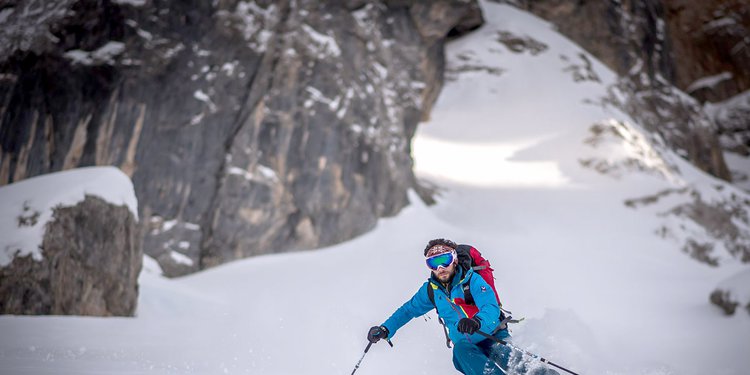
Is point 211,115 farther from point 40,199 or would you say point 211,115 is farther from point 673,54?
point 673,54

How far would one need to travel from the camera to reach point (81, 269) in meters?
8.41

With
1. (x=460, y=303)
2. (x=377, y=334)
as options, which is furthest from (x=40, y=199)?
(x=460, y=303)

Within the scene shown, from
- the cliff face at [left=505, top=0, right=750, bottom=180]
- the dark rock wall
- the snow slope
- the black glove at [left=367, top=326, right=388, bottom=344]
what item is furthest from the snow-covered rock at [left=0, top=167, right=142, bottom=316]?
the cliff face at [left=505, top=0, right=750, bottom=180]

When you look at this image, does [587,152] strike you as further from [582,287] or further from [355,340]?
[355,340]

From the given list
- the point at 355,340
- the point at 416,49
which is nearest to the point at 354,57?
the point at 416,49

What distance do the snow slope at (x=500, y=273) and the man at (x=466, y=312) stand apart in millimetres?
2222

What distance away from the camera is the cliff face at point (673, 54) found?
35562 millimetres

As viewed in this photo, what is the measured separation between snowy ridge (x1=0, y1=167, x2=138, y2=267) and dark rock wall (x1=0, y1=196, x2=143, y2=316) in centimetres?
11

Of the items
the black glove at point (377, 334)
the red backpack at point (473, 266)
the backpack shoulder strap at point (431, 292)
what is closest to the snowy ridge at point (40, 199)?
the black glove at point (377, 334)

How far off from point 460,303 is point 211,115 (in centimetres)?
1262

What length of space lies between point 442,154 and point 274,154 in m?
12.8

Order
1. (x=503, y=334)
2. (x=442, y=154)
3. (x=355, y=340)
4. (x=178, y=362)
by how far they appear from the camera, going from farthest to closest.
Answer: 1. (x=442, y=154)
2. (x=355, y=340)
3. (x=178, y=362)
4. (x=503, y=334)

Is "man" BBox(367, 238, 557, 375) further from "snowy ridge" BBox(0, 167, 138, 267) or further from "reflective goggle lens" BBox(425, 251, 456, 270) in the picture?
"snowy ridge" BBox(0, 167, 138, 267)

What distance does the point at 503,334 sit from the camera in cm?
489
